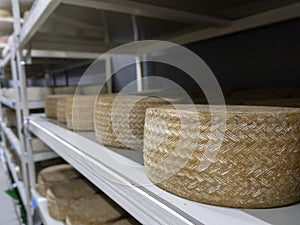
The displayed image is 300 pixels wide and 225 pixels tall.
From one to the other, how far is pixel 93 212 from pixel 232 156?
65cm

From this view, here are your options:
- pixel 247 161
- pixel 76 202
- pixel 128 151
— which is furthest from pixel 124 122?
pixel 76 202

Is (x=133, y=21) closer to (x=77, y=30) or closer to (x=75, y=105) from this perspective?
(x=77, y=30)

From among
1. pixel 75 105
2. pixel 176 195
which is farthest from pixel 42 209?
pixel 176 195

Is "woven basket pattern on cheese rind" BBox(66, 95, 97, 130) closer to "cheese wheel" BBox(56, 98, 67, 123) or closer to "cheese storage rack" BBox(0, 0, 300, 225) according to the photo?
"cheese storage rack" BBox(0, 0, 300, 225)

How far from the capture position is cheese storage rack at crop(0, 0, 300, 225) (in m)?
0.33

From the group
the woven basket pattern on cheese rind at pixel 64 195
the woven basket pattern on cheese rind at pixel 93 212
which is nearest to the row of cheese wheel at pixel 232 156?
the woven basket pattern on cheese rind at pixel 93 212

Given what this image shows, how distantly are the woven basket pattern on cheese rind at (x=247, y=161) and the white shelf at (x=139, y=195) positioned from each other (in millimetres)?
18

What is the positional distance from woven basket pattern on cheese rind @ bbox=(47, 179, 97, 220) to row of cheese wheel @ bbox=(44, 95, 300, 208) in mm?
721

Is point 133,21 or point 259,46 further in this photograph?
point 133,21

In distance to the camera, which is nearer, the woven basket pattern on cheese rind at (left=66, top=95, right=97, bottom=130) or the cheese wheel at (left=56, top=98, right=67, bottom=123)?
the woven basket pattern on cheese rind at (left=66, top=95, right=97, bottom=130)

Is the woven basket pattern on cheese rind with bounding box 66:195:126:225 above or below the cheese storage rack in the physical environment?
below

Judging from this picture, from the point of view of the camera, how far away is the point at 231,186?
12.9 inches

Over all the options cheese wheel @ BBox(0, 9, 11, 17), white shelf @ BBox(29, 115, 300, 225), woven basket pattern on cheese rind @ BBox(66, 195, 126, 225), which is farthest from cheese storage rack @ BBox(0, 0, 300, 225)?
cheese wheel @ BBox(0, 9, 11, 17)

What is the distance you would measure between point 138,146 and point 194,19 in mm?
513
